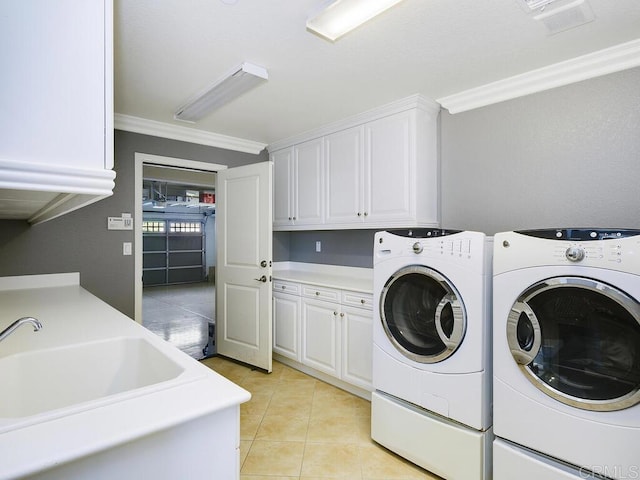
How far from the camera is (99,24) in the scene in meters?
0.76

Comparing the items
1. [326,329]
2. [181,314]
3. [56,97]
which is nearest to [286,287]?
[326,329]

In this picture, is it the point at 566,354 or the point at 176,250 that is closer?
the point at 566,354

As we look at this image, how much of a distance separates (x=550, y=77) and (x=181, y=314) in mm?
5876

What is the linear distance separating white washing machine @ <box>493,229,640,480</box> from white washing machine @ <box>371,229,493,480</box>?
9cm

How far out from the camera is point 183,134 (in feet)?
11.2

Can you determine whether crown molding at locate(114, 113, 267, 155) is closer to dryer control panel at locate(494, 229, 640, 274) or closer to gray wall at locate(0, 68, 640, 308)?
gray wall at locate(0, 68, 640, 308)

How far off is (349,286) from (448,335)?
1.10 m

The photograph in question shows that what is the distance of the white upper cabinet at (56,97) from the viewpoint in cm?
67

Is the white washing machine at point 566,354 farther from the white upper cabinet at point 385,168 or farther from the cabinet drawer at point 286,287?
the cabinet drawer at point 286,287

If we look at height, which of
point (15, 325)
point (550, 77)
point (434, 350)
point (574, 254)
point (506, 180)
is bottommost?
point (434, 350)

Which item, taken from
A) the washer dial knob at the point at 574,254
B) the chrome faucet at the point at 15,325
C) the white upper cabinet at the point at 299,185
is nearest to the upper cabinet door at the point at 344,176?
the white upper cabinet at the point at 299,185

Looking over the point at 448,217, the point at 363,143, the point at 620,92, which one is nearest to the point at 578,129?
the point at 620,92

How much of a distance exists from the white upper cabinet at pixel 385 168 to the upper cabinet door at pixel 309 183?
11cm

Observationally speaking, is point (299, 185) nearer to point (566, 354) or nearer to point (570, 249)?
point (570, 249)
